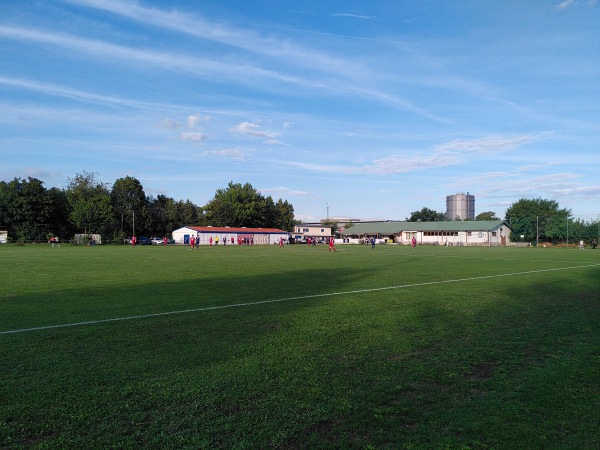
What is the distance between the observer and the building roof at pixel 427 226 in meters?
93.7

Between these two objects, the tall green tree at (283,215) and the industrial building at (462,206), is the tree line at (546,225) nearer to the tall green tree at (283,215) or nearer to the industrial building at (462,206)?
the tall green tree at (283,215)

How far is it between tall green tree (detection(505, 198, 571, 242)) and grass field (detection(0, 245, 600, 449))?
86095 millimetres

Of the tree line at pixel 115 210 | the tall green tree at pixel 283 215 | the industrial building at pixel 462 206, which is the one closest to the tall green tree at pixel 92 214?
the tree line at pixel 115 210

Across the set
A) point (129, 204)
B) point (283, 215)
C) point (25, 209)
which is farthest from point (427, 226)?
point (25, 209)

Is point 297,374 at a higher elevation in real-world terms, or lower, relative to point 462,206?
lower

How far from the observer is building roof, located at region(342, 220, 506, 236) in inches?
3688

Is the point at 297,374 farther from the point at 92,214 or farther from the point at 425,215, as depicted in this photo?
the point at 425,215

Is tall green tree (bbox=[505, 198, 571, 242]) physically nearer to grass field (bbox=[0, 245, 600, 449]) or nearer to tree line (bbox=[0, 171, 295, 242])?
tree line (bbox=[0, 171, 295, 242])

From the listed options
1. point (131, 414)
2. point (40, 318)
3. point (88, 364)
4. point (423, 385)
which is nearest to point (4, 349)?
point (88, 364)

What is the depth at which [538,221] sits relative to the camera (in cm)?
9006

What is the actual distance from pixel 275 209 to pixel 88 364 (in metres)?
116

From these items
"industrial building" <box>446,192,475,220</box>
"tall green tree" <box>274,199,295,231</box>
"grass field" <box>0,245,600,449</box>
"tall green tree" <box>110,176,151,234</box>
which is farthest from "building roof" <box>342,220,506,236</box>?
"grass field" <box>0,245,600,449</box>

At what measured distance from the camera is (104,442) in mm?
3887

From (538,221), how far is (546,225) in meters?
1.80
